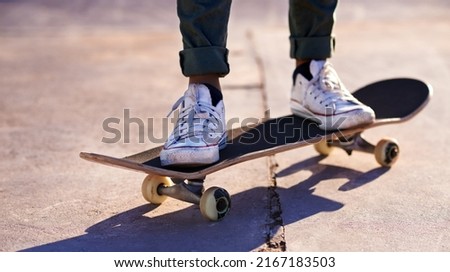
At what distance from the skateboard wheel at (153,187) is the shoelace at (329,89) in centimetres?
68


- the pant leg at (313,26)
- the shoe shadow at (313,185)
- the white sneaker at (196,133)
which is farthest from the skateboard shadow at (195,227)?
the pant leg at (313,26)

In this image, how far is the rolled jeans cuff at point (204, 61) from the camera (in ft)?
8.68

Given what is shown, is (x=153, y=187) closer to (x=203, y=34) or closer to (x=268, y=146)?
(x=268, y=146)

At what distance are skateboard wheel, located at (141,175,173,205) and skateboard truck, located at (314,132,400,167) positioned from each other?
2.33 ft

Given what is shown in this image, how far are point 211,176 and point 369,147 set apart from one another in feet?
2.09

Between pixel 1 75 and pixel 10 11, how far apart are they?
238cm

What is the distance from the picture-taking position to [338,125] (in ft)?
9.39

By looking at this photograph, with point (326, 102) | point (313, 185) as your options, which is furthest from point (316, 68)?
point (313, 185)

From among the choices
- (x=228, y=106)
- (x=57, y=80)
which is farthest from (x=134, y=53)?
(x=228, y=106)

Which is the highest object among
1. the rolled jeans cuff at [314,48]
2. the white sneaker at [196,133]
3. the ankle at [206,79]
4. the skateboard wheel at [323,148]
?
the rolled jeans cuff at [314,48]

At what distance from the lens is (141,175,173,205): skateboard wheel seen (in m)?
2.61

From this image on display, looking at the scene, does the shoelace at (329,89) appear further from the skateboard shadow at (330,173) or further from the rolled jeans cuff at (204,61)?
the rolled jeans cuff at (204,61)
